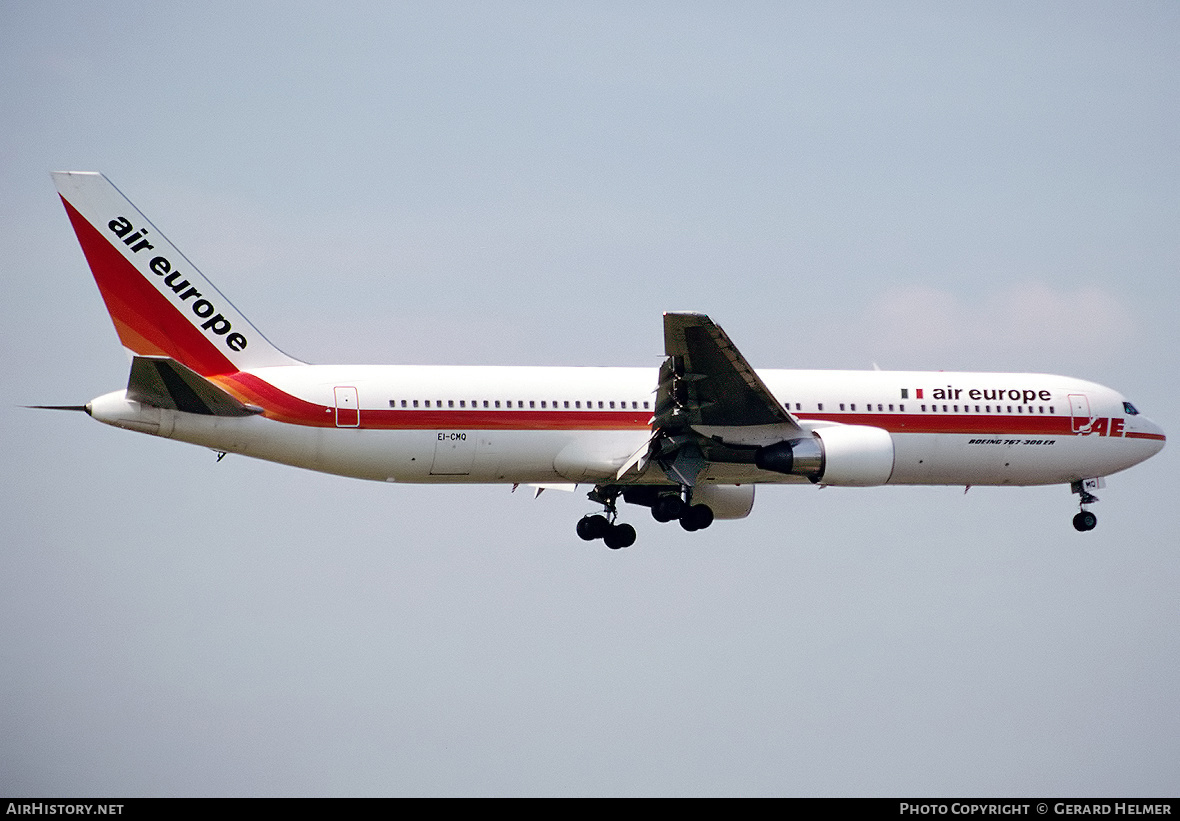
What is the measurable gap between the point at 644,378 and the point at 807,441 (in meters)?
4.34

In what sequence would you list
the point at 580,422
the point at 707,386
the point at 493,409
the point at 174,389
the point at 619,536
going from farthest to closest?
1. the point at 619,536
2. the point at 580,422
3. the point at 493,409
4. the point at 707,386
5. the point at 174,389

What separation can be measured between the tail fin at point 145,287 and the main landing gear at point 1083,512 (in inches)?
842

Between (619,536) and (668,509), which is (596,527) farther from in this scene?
(668,509)

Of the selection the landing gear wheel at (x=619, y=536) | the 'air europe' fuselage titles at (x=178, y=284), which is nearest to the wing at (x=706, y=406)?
the landing gear wheel at (x=619, y=536)

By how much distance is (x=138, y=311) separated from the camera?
34.6m

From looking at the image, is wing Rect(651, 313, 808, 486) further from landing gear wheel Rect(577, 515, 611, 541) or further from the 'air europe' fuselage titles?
the 'air europe' fuselage titles

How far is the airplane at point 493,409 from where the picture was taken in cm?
3350

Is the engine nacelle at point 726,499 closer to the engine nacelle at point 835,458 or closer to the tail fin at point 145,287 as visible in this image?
the engine nacelle at point 835,458

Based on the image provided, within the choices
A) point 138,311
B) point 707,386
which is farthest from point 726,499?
point 138,311

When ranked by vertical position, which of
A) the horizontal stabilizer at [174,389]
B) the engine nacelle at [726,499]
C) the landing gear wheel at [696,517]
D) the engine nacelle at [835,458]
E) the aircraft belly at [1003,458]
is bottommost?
the landing gear wheel at [696,517]

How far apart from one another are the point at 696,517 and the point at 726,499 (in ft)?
12.9
